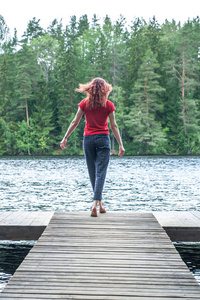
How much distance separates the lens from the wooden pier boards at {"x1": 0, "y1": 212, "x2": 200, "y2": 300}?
3.04 m

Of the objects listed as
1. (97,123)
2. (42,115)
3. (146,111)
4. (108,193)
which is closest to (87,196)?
(108,193)

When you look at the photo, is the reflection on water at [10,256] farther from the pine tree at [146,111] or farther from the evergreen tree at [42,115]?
the evergreen tree at [42,115]

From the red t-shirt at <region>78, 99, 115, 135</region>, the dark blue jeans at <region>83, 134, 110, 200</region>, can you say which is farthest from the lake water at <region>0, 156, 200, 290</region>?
the red t-shirt at <region>78, 99, 115, 135</region>

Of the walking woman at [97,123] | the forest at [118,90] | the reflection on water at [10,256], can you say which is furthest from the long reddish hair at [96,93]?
the forest at [118,90]

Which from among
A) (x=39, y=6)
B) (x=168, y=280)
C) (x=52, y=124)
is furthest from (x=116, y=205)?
(x=39, y=6)

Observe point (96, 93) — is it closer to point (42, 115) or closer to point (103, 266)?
point (103, 266)

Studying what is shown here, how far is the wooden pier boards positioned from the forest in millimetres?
46360

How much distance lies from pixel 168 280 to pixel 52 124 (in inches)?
2125

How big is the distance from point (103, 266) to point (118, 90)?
50.9 meters

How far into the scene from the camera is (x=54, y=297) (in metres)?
2.94

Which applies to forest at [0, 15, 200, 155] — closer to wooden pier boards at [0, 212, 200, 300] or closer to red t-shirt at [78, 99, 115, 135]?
red t-shirt at [78, 99, 115, 135]

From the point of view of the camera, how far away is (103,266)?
361 cm

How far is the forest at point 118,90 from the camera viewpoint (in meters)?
52.6

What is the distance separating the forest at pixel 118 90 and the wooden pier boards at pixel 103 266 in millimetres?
46360
